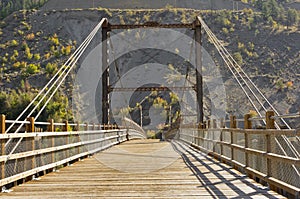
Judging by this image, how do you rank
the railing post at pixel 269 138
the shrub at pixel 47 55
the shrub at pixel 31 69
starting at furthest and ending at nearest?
the shrub at pixel 47 55 → the shrub at pixel 31 69 → the railing post at pixel 269 138

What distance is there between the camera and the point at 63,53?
10025 centimetres

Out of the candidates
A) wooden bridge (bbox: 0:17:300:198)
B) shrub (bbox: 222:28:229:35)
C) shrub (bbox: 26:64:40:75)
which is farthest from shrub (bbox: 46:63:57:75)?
wooden bridge (bbox: 0:17:300:198)

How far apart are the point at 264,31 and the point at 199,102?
8892 centimetres

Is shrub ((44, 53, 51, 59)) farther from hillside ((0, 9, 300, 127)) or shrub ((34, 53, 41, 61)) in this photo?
shrub ((34, 53, 41, 61))

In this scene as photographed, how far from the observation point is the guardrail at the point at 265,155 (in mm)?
5027

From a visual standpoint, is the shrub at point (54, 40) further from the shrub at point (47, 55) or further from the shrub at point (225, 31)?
the shrub at point (225, 31)

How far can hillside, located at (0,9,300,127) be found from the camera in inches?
3029

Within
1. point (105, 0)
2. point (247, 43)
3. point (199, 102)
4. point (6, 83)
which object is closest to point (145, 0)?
point (105, 0)

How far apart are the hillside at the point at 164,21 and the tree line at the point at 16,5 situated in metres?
6.29

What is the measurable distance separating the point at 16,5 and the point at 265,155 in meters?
141

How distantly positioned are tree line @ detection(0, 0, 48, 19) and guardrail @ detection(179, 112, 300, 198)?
129 meters

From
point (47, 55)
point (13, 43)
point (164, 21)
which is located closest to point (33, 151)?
point (47, 55)

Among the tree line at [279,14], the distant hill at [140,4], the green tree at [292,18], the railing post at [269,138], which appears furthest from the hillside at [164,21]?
the railing post at [269,138]

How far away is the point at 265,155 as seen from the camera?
19.6ft
